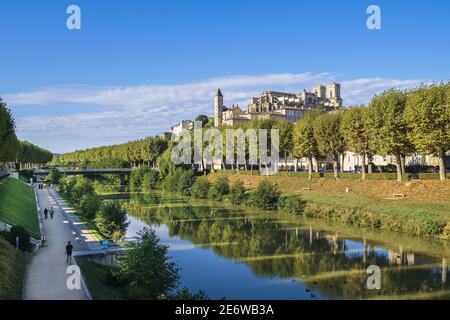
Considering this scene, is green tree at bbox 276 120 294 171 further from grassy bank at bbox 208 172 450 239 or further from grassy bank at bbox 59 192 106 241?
grassy bank at bbox 59 192 106 241

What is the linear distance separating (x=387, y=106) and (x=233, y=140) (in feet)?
145

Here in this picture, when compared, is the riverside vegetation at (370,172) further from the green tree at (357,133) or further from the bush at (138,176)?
the bush at (138,176)

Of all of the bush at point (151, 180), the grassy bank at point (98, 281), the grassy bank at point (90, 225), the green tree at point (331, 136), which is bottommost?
the grassy bank at point (98, 281)

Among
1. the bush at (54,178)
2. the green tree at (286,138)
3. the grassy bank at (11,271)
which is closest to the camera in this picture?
the grassy bank at (11,271)

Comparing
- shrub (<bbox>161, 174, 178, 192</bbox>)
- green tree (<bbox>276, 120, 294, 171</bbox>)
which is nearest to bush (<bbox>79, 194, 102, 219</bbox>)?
green tree (<bbox>276, 120, 294, 171</bbox>)

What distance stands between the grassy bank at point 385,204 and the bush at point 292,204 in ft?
3.64

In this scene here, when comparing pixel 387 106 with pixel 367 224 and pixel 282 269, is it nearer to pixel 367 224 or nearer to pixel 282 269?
pixel 367 224

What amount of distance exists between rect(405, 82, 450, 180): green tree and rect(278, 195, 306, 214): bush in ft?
54.4

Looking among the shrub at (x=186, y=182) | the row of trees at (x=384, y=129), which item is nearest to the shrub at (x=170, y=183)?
the shrub at (x=186, y=182)

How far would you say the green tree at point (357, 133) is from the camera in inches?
2530

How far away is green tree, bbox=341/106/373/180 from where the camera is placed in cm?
6425

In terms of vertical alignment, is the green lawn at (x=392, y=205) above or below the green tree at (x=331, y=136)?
below

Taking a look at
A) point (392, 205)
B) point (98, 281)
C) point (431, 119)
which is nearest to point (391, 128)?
point (431, 119)

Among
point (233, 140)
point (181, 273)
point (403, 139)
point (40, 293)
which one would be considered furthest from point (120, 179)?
point (40, 293)
